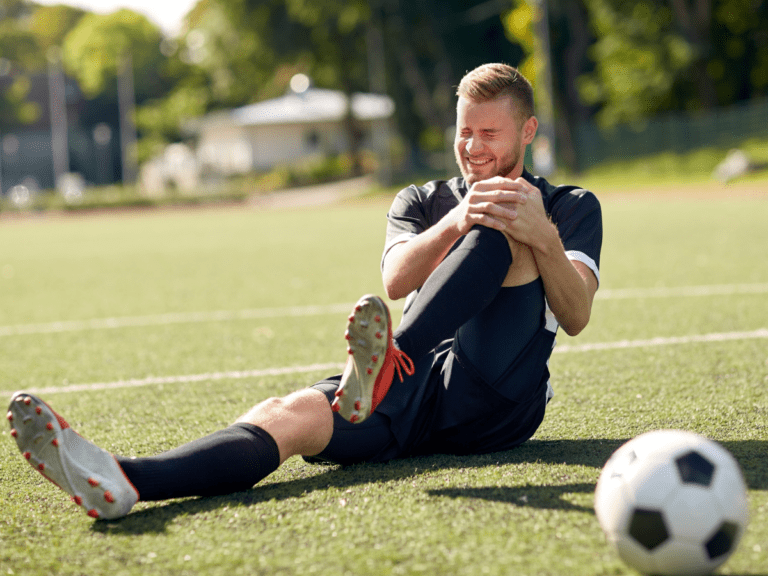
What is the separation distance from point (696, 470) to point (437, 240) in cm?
109

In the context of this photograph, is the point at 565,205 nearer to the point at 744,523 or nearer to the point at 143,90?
the point at 744,523

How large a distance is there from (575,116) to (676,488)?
3775cm

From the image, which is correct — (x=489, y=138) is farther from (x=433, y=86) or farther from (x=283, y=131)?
(x=283, y=131)

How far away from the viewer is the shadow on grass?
2.49m

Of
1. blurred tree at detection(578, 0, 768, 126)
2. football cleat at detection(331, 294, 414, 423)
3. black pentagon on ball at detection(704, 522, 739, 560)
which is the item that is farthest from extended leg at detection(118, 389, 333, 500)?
blurred tree at detection(578, 0, 768, 126)

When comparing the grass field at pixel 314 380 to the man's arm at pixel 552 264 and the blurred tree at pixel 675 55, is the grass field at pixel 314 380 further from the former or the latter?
the blurred tree at pixel 675 55

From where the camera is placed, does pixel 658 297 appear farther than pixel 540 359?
Yes

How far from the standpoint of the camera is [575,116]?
38.1 m

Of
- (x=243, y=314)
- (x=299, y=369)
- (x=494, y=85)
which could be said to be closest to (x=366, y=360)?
(x=494, y=85)

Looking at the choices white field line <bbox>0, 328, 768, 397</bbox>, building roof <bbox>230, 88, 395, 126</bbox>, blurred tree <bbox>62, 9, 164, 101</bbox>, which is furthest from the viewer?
blurred tree <bbox>62, 9, 164, 101</bbox>

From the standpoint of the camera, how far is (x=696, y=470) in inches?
80.4

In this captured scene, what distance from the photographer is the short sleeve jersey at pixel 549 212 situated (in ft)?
9.68

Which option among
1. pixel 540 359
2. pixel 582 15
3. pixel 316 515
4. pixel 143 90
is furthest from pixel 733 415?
pixel 143 90

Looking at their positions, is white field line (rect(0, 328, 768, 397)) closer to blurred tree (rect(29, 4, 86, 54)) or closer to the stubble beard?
the stubble beard
